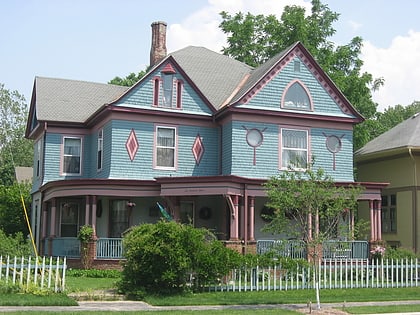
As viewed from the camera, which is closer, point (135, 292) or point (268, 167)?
point (135, 292)

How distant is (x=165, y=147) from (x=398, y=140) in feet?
42.3

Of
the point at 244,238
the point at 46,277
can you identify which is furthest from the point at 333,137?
the point at 46,277

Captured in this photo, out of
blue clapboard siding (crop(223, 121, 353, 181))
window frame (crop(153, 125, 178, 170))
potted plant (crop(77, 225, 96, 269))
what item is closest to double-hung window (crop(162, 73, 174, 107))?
window frame (crop(153, 125, 178, 170))

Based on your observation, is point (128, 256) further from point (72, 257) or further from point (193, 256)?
point (72, 257)

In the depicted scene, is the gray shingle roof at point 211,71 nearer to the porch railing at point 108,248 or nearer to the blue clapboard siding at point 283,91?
the blue clapboard siding at point 283,91

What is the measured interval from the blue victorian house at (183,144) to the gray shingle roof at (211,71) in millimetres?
278

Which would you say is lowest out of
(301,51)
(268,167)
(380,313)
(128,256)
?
(380,313)

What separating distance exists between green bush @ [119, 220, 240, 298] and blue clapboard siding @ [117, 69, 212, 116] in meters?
9.75

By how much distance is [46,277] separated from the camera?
17078 millimetres

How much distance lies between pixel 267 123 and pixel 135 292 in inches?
496

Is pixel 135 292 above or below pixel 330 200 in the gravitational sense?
below

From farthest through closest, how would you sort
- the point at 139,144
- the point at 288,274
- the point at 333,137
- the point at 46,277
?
the point at 333,137 → the point at 139,144 → the point at 288,274 → the point at 46,277

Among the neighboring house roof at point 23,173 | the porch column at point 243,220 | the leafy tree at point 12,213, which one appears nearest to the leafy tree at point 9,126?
the neighboring house roof at point 23,173

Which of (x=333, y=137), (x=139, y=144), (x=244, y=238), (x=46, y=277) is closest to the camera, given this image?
(x=46, y=277)
